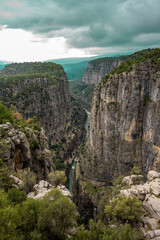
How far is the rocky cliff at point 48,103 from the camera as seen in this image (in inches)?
3403

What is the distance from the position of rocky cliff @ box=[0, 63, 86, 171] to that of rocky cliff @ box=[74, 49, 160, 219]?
35.0m

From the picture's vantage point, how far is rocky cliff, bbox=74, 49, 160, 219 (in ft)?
143

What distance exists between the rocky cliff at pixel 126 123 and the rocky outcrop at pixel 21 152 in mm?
28553

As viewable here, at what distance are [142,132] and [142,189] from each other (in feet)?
103

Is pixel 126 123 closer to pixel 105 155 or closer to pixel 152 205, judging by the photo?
pixel 105 155

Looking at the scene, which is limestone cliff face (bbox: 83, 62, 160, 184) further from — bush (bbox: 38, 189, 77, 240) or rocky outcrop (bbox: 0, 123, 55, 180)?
bush (bbox: 38, 189, 77, 240)

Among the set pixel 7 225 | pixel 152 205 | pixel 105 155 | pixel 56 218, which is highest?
pixel 7 225

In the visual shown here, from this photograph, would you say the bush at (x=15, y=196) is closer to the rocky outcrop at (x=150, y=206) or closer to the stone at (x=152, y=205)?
the rocky outcrop at (x=150, y=206)

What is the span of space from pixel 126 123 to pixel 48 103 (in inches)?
2777

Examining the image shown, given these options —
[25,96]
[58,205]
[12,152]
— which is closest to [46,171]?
[12,152]

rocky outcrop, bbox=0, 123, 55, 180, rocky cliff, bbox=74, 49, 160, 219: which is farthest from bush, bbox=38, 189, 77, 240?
rocky cliff, bbox=74, 49, 160, 219

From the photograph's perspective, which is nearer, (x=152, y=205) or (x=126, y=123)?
(x=152, y=205)

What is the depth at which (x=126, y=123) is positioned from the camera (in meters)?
51.1

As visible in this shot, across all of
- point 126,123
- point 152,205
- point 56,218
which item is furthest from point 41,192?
point 126,123
